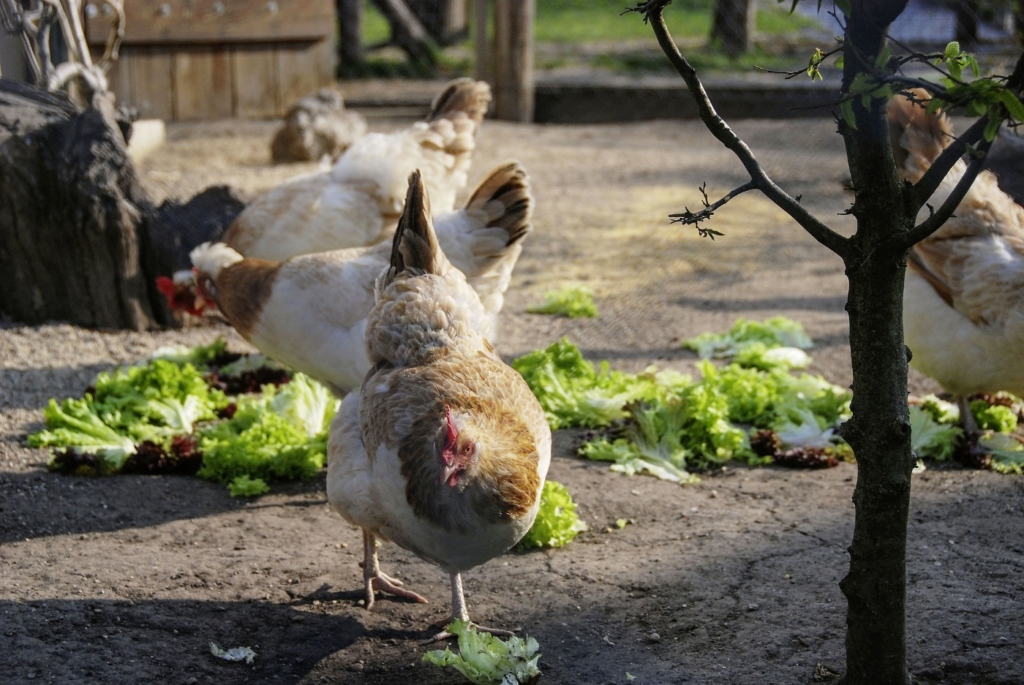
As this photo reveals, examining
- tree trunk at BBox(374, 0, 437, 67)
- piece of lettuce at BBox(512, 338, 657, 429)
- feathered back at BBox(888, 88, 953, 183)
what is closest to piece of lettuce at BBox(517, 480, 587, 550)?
piece of lettuce at BBox(512, 338, 657, 429)

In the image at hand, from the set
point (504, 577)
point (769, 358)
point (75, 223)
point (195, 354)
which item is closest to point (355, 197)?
point (195, 354)

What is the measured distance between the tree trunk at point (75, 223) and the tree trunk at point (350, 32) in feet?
28.4

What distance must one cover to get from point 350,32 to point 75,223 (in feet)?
30.5

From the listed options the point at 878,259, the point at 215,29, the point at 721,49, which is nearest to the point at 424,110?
the point at 215,29

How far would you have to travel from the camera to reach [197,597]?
339 cm

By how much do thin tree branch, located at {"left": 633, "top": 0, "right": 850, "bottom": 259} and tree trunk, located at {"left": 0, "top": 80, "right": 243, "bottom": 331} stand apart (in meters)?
4.23

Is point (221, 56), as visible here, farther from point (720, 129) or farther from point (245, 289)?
point (720, 129)

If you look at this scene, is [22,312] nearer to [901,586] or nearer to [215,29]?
[901,586]

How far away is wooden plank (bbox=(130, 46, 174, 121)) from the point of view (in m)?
10.6

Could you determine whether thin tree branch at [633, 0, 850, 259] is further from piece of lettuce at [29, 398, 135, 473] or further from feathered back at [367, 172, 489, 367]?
piece of lettuce at [29, 398, 135, 473]

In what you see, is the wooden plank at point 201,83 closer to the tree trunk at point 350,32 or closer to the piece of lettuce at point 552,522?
the tree trunk at point 350,32

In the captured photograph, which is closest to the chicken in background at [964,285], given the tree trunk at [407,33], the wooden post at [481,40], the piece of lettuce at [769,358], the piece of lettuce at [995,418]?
the piece of lettuce at [995,418]

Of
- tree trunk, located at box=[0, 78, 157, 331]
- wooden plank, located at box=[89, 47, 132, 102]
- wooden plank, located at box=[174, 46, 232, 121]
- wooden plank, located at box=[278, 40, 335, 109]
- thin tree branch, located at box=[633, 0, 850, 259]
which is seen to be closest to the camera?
thin tree branch, located at box=[633, 0, 850, 259]

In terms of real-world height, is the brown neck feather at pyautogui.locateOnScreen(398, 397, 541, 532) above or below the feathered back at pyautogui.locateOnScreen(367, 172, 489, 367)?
below
